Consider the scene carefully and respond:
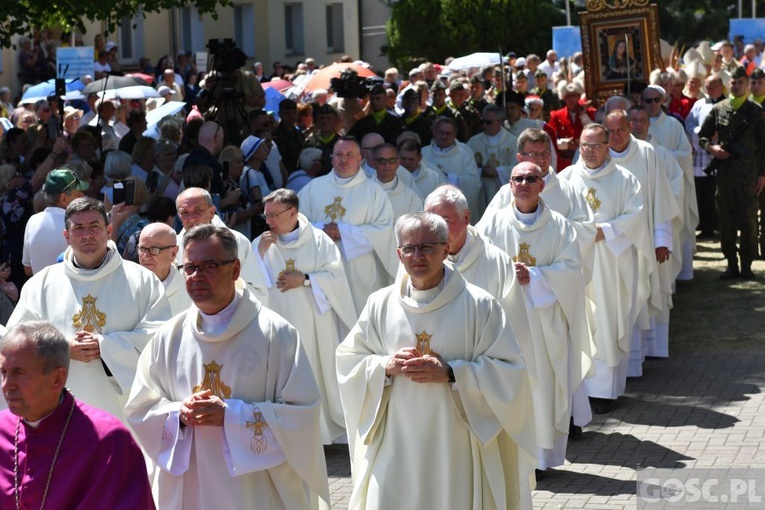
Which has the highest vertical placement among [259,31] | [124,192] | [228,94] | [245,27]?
[245,27]

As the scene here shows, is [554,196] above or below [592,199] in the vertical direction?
above

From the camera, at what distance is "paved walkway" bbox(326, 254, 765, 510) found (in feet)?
27.6

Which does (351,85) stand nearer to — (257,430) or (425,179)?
(425,179)

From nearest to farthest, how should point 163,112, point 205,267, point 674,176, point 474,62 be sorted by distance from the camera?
point 205,267 < point 674,176 < point 163,112 < point 474,62

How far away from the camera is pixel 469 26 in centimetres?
3612

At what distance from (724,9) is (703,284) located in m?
27.3

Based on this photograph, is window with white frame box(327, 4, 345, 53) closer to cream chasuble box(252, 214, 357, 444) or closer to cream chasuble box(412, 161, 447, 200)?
cream chasuble box(412, 161, 447, 200)

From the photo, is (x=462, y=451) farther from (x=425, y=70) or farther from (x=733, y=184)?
(x=425, y=70)

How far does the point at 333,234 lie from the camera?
1045cm

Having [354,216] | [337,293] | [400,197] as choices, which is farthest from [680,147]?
[337,293]

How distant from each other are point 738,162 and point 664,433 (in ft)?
20.5

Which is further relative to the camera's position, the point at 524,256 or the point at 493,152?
the point at 493,152

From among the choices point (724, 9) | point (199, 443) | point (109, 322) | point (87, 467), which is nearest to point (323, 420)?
point (109, 322)

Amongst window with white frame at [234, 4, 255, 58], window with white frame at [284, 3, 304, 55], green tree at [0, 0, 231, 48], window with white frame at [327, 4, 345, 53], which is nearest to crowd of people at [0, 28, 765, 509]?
green tree at [0, 0, 231, 48]
